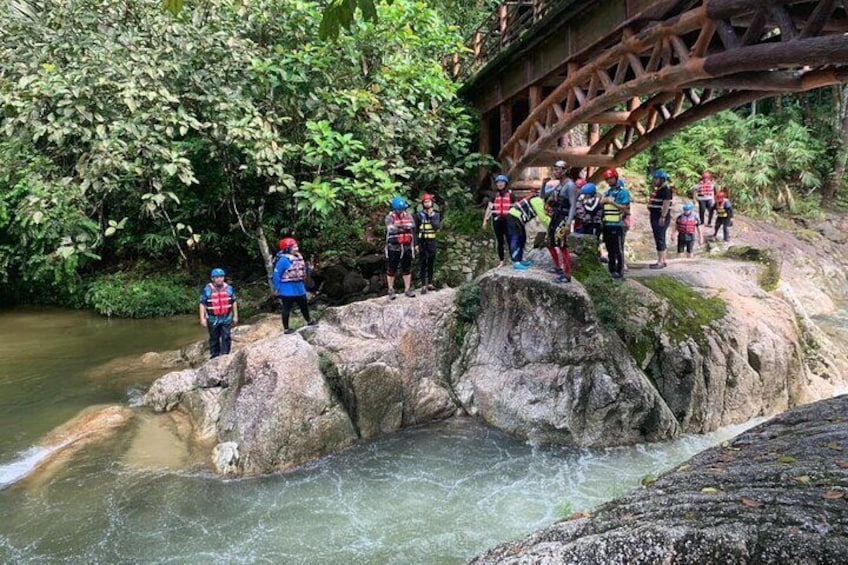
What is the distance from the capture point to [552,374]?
25.4 ft

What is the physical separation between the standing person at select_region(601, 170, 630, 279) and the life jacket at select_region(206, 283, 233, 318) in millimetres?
5826

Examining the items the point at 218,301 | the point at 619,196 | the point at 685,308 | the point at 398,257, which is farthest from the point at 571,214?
the point at 218,301

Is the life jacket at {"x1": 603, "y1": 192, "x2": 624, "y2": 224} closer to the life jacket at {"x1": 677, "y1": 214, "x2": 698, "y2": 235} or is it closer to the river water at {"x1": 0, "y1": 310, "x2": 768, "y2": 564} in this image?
the river water at {"x1": 0, "y1": 310, "x2": 768, "y2": 564}

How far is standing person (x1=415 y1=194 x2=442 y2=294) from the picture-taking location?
8.84m

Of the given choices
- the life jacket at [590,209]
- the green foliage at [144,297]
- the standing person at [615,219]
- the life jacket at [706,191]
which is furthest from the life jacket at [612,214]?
the green foliage at [144,297]

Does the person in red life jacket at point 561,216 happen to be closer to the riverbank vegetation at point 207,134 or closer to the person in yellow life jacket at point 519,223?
the person in yellow life jacket at point 519,223

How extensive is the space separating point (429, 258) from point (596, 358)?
3111 millimetres

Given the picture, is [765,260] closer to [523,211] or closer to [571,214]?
[523,211]

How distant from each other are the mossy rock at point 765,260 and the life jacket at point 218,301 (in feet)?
30.7

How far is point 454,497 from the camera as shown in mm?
6258

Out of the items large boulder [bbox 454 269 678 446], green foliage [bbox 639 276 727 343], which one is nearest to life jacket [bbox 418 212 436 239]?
large boulder [bbox 454 269 678 446]

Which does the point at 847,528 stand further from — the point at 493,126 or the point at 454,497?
the point at 493,126

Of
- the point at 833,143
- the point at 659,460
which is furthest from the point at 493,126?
the point at 833,143

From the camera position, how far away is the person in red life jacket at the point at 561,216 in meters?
7.87
